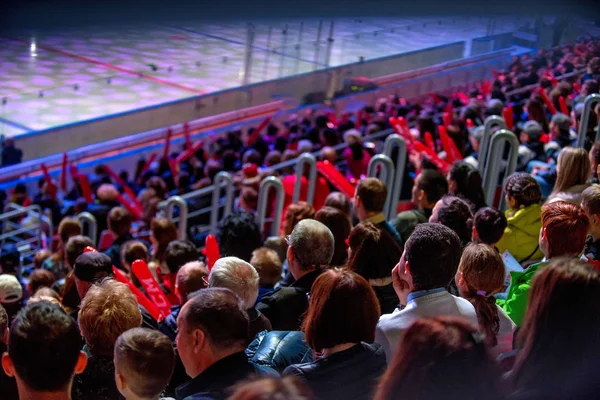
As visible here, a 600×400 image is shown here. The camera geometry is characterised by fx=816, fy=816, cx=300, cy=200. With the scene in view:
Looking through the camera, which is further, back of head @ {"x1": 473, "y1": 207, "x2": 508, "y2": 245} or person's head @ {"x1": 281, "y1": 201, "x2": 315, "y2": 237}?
person's head @ {"x1": 281, "y1": 201, "x2": 315, "y2": 237}

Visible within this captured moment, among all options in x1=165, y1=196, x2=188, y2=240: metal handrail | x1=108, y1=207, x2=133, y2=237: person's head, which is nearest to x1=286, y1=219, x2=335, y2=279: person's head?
x1=165, y1=196, x2=188, y2=240: metal handrail

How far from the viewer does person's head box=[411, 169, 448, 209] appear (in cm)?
383

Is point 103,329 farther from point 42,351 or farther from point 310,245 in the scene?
point 310,245

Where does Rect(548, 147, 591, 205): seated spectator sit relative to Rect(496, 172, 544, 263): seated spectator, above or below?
above

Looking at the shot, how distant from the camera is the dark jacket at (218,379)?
72.5 inches

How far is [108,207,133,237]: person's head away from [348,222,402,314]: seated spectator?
2198 mm

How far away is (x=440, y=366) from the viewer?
1.53 m

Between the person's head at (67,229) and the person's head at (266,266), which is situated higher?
the person's head at (266,266)

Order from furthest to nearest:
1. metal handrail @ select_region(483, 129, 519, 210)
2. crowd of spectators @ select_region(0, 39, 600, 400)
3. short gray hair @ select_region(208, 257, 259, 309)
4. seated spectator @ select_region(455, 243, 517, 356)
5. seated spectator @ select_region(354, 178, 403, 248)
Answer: metal handrail @ select_region(483, 129, 519, 210) < seated spectator @ select_region(354, 178, 403, 248) < short gray hair @ select_region(208, 257, 259, 309) < seated spectator @ select_region(455, 243, 517, 356) < crowd of spectators @ select_region(0, 39, 600, 400)

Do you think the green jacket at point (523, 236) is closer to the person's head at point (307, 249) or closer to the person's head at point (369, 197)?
the person's head at point (369, 197)

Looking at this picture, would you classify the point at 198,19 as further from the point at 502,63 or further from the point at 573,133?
the point at 502,63

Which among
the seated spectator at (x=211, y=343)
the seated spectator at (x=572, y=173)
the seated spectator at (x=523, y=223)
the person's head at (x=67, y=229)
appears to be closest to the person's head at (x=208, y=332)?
the seated spectator at (x=211, y=343)

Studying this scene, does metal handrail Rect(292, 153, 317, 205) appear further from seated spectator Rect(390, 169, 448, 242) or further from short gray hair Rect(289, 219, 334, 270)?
short gray hair Rect(289, 219, 334, 270)

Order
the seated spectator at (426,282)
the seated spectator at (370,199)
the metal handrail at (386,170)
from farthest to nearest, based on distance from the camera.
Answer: the metal handrail at (386,170) → the seated spectator at (370,199) → the seated spectator at (426,282)
